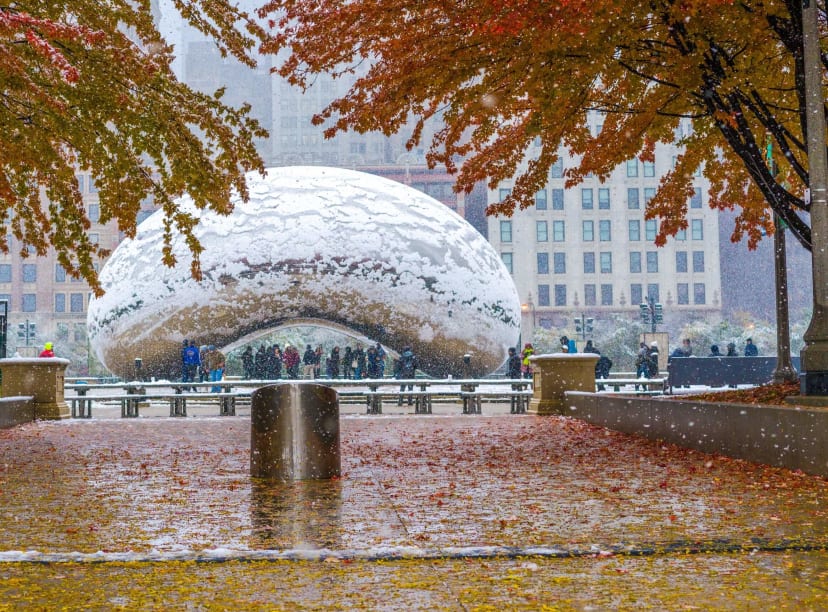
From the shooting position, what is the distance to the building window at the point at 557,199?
302 ft

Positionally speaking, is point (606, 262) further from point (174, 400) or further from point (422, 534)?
point (422, 534)

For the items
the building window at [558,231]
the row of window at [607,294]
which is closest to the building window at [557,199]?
the building window at [558,231]

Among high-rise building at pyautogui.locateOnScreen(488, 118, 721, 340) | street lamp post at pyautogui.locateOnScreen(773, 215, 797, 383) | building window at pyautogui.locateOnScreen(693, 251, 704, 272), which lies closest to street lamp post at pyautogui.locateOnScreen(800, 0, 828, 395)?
street lamp post at pyautogui.locateOnScreen(773, 215, 797, 383)

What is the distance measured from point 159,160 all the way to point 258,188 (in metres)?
17.7

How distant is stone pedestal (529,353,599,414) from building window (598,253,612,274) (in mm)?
74051

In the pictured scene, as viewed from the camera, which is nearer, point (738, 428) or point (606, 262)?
point (738, 428)

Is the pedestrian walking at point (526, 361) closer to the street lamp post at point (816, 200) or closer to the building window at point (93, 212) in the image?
the street lamp post at point (816, 200)

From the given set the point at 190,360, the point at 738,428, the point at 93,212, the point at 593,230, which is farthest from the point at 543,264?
the point at 738,428

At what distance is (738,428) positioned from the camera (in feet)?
33.2

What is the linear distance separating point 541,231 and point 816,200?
83.1 meters

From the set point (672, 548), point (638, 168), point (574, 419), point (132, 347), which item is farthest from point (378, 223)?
point (638, 168)

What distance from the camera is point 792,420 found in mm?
9016

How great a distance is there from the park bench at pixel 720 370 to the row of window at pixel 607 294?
6147cm

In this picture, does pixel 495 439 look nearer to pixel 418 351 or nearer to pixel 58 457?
pixel 58 457
